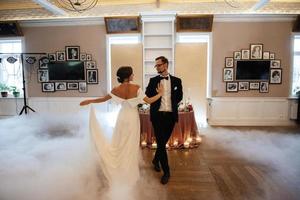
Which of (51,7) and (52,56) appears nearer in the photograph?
(51,7)

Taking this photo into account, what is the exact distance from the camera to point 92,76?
260 inches

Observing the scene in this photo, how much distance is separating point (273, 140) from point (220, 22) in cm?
329

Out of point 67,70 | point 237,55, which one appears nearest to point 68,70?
point 67,70

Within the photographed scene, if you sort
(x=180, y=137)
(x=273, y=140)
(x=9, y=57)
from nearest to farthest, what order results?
(x=180, y=137) < (x=273, y=140) < (x=9, y=57)

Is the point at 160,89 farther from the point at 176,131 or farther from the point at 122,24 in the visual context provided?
the point at 122,24

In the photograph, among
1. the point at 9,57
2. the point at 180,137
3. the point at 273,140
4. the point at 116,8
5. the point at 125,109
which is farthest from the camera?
the point at 9,57

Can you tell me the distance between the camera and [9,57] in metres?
6.74

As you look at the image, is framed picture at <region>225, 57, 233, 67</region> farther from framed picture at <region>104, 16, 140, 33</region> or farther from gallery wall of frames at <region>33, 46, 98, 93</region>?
gallery wall of frames at <region>33, 46, 98, 93</region>

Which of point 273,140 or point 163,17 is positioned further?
point 163,17

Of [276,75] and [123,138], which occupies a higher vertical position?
[276,75]

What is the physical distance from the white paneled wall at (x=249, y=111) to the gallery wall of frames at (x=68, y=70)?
138 inches

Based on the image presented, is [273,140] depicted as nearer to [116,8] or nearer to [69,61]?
[116,8]

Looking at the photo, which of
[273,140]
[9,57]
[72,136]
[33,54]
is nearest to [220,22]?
[273,140]

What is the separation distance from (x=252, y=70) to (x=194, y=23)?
201 cm
